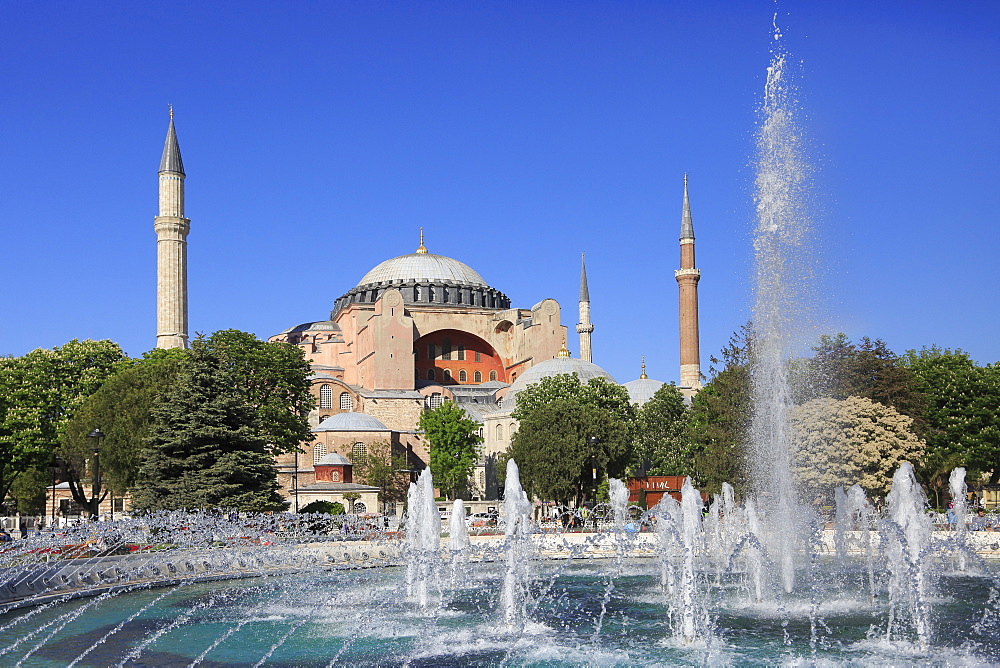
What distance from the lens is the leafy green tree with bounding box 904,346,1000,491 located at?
3462 centimetres

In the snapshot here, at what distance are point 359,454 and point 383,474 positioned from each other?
2695mm

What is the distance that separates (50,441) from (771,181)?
101 ft

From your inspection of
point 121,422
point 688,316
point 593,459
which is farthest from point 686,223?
point 121,422

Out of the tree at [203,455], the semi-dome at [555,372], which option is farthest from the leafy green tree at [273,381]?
the semi-dome at [555,372]

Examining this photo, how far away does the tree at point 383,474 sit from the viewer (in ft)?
156

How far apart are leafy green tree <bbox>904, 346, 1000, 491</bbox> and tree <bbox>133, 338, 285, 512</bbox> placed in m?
21.3

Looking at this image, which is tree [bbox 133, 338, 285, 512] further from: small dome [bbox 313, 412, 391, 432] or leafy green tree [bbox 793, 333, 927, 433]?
small dome [bbox 313, 412, 391, 432]

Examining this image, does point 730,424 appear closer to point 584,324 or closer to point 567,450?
point 567,450

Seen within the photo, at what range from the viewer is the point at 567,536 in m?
27.8

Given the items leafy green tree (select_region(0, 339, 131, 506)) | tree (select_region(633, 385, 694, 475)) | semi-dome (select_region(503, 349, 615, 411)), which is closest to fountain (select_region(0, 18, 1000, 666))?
leafy green tree (select_region(0, 339, 131, 506))

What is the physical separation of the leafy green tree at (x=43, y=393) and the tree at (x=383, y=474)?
11880mm

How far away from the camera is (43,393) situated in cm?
4006

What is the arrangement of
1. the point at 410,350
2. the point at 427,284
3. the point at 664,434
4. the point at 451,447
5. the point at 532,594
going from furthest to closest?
the point at 427,284 → the point at 410,350 → the point at 451,447 → the point at 664,434 → the point at 532,594

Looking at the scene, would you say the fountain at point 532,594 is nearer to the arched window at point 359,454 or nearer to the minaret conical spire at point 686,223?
the arched window at point 359,454
